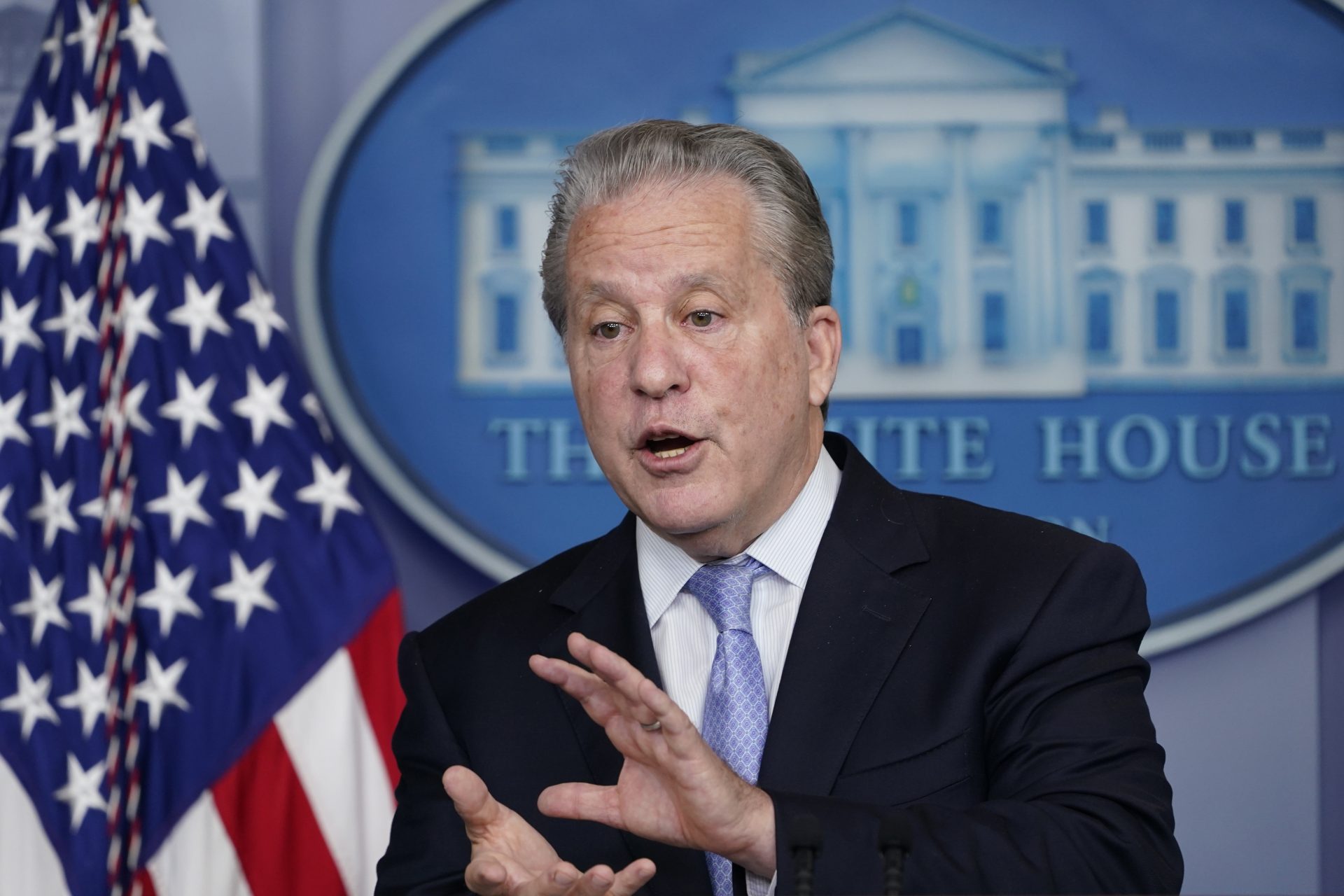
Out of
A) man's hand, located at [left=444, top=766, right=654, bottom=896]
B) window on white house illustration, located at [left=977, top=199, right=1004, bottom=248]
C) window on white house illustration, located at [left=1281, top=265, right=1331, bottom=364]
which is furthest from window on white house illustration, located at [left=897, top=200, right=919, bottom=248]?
man's hand, located at [left=444, top=766, right=654, bottom=896]

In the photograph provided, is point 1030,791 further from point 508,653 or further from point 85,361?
point 85,361

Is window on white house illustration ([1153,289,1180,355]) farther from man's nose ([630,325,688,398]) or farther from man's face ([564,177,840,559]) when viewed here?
man's nose ([630,325,688,398])

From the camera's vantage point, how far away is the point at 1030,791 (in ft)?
5.33

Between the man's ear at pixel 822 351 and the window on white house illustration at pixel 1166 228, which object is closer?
the man's ear at pixel 822 351

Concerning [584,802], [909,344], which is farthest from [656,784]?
[909,344]

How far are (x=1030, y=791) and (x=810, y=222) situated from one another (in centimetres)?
79

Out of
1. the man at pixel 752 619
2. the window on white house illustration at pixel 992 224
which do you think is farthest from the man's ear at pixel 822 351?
the window on white house illustration at pixel 992 224

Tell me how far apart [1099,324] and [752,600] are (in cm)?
→ 154

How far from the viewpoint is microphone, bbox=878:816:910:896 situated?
3.80 ft

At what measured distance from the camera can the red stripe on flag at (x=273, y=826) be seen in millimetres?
2904

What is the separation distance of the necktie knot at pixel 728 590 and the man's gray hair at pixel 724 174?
33 centimetres

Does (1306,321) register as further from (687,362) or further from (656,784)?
(656,784)

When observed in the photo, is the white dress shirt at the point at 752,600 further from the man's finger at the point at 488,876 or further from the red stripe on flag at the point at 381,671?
the red stripe on flag at the point at 381,671

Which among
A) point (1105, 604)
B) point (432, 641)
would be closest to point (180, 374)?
point (432, 641)
